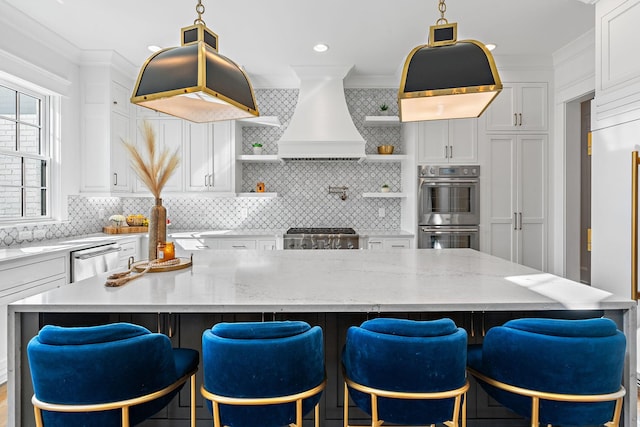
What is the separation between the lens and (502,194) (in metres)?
4.31

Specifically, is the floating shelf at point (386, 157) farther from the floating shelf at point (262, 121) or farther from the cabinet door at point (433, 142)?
the floating shelf at point (262, 121)

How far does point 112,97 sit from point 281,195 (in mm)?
2236

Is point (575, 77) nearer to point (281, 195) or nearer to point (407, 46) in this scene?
point (407, 46)

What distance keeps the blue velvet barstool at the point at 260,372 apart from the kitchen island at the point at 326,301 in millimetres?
193

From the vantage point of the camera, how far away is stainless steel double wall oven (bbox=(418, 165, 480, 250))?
4250 millimetres

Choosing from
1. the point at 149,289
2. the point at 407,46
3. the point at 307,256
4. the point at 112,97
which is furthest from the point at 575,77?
the point at 112,97

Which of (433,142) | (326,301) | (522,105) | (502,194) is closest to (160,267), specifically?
(326,301)

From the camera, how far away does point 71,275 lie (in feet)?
10.8

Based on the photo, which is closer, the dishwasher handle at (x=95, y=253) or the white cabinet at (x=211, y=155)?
the dishwasher handle at (x=95, y=253)

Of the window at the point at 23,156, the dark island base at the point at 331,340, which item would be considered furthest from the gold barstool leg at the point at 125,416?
the window at the point at 23,156

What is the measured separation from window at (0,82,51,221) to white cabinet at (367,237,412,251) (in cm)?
339

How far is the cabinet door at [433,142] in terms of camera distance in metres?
4.28

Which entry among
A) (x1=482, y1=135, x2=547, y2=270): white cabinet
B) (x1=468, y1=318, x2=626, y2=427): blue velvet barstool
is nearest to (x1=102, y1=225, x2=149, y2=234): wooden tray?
(x1=482, y1=135, x2=547, y2=270): white cabinet

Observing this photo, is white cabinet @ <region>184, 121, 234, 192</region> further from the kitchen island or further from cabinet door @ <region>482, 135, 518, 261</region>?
cabinet door @ <region>482, 135, 518, 261</region>
